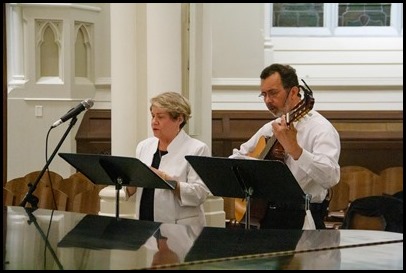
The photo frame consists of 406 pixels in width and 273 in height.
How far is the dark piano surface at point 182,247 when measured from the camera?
3742 mm

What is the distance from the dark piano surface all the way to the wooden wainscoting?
579 cm

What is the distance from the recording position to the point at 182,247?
418 centimetres

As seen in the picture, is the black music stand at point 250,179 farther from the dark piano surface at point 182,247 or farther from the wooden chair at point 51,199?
the wooden chair at point 51,199

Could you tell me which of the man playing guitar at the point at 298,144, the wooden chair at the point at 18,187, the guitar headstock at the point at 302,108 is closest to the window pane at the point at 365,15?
the wooden chair at the point at 18,187

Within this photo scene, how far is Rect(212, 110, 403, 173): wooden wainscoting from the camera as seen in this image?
430 inches

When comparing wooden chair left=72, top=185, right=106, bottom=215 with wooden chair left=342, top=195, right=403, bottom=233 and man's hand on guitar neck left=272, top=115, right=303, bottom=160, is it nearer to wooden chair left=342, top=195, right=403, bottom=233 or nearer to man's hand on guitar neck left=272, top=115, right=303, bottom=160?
wooden chair left=342, top=195, right=403, bottom=233

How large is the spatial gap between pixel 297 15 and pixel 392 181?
327 centimetres

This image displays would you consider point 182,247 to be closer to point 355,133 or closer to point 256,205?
point 256,205

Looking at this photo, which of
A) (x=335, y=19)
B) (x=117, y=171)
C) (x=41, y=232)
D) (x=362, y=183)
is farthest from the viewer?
(x=335, y=19)

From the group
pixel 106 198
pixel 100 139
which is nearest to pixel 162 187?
pixel 106 198

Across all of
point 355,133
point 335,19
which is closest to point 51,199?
point 355,133

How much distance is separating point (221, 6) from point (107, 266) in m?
8.00

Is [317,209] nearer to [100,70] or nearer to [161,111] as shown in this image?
[161,111]

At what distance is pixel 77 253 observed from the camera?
4.04 meters
